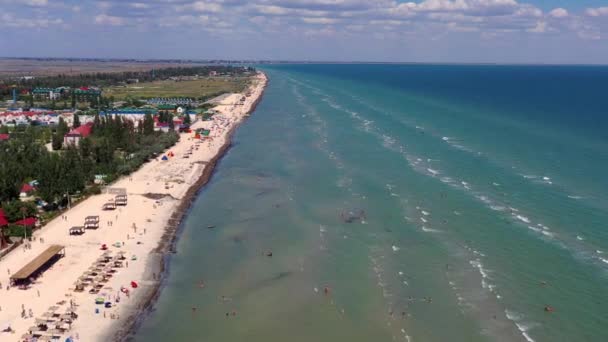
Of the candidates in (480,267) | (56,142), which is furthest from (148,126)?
(480,267)

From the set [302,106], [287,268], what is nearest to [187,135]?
[302,106]

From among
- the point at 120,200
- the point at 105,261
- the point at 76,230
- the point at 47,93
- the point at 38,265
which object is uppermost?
the point at 47,93

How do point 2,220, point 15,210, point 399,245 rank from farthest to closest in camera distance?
point 15,210, point 399,245, point 2,220

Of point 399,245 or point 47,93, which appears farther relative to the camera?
point 47,93

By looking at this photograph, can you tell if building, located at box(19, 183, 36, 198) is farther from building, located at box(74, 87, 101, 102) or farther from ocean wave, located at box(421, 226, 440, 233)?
building, located at box(74, 87, 101, 102)

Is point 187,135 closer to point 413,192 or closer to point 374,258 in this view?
point 413,192

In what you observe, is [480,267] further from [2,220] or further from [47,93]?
[47,93]
